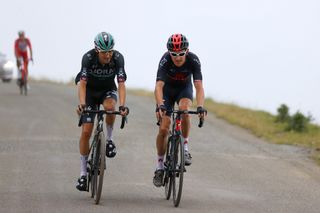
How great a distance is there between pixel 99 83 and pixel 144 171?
307cm

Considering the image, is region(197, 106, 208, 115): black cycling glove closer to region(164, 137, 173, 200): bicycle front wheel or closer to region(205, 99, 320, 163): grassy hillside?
region(164, 137, 173, 200): bicycle front wheel

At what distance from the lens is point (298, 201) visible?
42.6 ft

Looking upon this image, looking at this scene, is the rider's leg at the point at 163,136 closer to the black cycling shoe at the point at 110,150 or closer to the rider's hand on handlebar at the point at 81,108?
the black cycling shoe at the point at 110,150

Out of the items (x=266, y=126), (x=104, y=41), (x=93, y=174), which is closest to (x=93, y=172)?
(x=93, y=174)

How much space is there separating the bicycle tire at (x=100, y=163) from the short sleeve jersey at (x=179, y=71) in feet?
3.96

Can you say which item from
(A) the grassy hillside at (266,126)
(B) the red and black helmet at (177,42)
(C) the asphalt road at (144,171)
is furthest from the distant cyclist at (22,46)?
(B) the red and black helmet at (177,42)

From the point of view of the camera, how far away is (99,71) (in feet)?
40.9

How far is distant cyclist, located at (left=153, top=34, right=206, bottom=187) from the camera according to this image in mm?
12305

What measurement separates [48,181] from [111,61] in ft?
7.85

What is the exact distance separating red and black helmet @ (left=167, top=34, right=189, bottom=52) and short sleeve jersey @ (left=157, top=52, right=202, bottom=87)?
0.36m

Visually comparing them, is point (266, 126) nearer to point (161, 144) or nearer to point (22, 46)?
point (22, 46)

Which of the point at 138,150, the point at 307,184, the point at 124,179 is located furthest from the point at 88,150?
the point at 138,150

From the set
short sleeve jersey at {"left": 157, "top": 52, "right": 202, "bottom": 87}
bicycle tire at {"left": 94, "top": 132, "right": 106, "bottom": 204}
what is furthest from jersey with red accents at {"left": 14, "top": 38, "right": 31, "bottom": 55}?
bicycle tire at {"left": 94, "top": 132, "right": 106, "bottom": 204}

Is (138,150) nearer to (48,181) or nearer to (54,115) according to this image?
(48,181)
